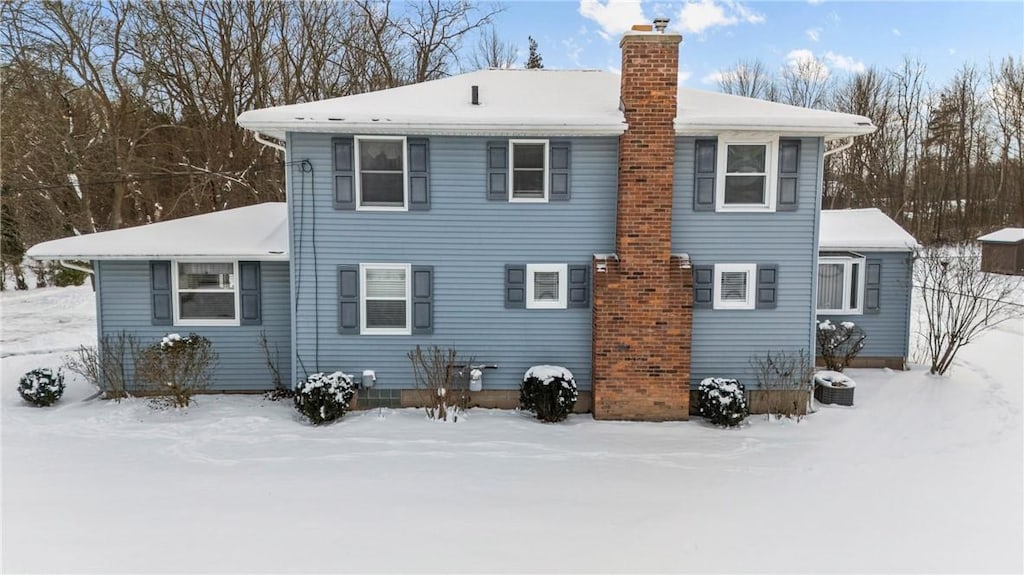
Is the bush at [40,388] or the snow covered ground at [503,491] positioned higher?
the bush at [40,388]

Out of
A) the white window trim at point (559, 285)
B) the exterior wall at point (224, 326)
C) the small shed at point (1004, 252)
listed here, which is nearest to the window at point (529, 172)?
the white window trim at point (559, 285)

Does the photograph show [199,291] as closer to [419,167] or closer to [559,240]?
[419,167]

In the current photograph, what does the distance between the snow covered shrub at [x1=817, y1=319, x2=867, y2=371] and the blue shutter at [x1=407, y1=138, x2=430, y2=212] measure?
8.67m

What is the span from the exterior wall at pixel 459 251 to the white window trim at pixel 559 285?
0.37ft

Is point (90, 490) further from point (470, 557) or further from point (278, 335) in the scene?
point (470, 557)

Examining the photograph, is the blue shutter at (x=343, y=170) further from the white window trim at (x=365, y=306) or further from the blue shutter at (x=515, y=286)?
the blue shutter at (x=515, y=286)

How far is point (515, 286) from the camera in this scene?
951 cm

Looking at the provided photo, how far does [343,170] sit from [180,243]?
3.45 metres

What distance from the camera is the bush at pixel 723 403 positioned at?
29.3ft

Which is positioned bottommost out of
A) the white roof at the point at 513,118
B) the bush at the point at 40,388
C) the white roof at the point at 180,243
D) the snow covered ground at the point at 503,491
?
the snow covered ground at the point at 503,491

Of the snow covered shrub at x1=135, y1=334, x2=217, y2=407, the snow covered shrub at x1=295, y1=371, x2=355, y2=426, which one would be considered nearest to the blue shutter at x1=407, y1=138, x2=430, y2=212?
the snow covered shrub at x1=295, y1=371, x2=355, y2=426

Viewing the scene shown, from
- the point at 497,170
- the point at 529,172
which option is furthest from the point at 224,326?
the point at 529,172

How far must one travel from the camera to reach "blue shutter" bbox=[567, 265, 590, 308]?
9500mm

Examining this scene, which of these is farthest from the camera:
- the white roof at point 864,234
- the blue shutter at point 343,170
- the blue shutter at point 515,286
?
the white roof at point 864,234
